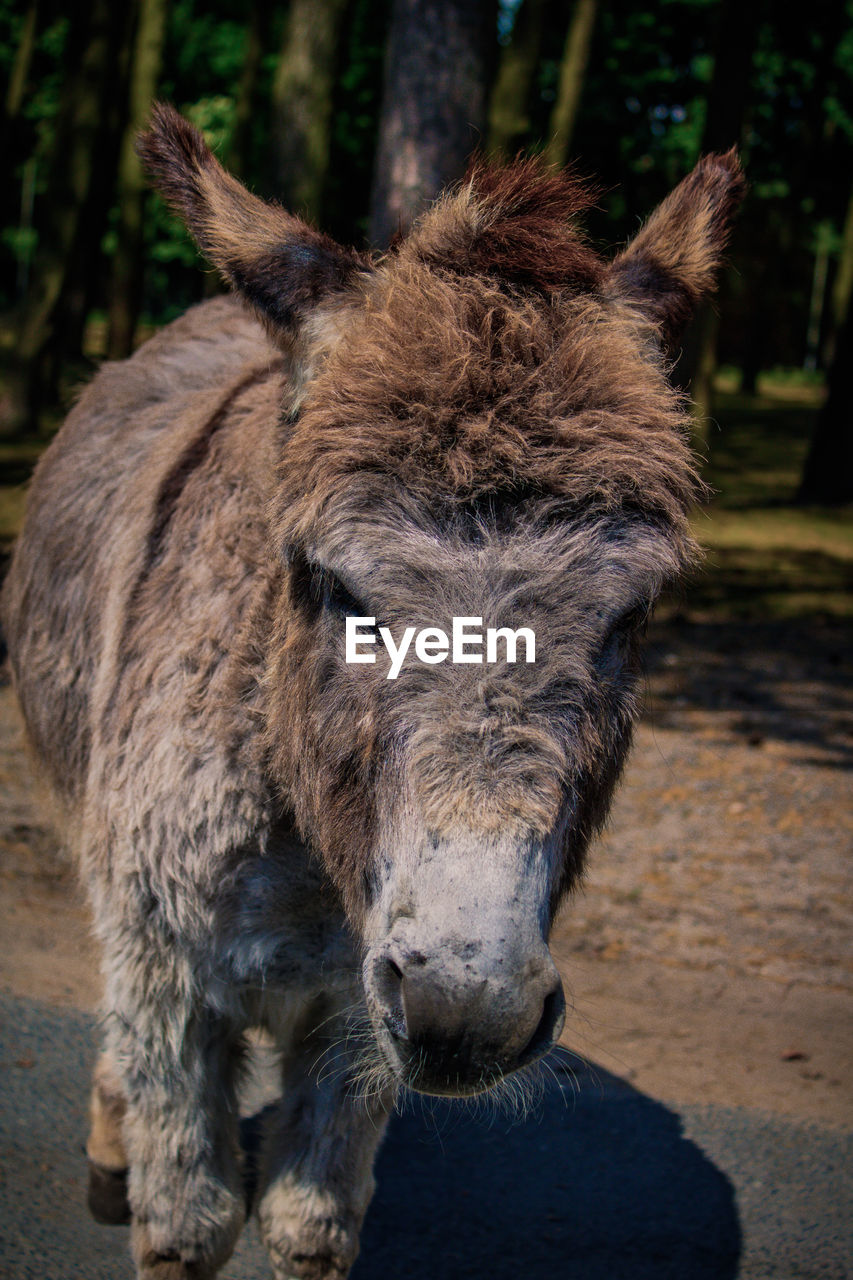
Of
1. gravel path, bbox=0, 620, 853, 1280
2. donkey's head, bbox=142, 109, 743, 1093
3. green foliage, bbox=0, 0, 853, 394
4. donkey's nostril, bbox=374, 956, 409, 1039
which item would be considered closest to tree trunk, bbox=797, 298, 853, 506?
green foliage, bbox=0, 0, 853, 394

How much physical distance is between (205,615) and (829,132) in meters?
39.2

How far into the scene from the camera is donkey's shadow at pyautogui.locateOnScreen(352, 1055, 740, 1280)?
12.7 feet

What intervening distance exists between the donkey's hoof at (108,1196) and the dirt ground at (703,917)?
1.13 m

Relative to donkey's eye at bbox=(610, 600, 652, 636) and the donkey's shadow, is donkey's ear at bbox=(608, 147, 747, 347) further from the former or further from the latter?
the donkey's shadow

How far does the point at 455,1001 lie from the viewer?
2.06m

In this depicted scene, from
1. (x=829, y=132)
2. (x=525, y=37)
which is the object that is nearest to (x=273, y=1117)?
(x=525, y=37)

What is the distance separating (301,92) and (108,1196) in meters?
11.0

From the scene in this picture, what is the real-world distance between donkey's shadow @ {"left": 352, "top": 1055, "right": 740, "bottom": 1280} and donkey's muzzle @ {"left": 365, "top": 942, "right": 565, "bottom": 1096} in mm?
1671

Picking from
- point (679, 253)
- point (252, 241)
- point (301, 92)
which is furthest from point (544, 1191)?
point (301, 92)

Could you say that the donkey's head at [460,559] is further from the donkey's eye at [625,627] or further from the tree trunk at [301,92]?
the tree trunk at [301,92]

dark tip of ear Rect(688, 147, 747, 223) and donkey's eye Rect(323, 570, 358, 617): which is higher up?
dark tip of ear Rect(688, 147, 747, 223)

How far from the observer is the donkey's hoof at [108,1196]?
3898 millimetres

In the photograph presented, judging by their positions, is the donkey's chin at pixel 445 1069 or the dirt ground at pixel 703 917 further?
the dirt ground at pixel 703 917

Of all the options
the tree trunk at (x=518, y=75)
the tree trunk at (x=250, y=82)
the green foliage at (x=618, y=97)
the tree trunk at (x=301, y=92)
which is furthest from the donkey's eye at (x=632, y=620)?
the green foliage at (x=618, y=97)
